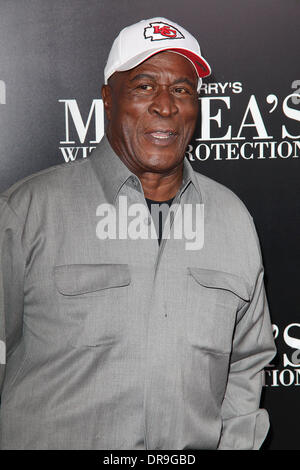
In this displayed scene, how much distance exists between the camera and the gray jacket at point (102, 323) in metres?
1.22

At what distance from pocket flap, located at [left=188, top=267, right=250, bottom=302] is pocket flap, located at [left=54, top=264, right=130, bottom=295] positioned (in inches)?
6.4

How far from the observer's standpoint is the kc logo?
131 centimetres

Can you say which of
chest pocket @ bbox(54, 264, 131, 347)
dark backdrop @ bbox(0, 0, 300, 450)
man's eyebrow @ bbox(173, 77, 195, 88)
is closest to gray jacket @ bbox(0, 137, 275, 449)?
chest pocket @ bbox(54, 264, 131, 347)

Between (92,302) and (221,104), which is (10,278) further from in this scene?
(221,104)

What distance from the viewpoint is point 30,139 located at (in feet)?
5.82

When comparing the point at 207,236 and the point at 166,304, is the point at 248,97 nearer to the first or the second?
the point at 207,236

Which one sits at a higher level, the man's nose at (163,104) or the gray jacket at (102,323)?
the man's nose at (163,104)

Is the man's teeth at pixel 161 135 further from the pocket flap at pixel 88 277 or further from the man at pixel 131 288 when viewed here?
the pocket flap at pixel 88 277

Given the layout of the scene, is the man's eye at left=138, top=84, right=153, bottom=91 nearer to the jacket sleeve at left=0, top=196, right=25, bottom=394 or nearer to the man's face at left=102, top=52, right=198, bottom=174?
the man's face at left=102, top=52, right=198, bottom=174

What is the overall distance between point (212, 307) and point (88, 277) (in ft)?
0.95

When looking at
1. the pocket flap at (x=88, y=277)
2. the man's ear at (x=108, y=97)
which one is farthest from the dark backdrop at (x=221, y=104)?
the pocket flap at (x=88, y=277)

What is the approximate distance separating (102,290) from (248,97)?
2.98 ft

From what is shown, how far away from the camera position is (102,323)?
1.23 metres

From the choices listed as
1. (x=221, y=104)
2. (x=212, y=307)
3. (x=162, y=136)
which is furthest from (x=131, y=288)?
(x=221, y=104)
